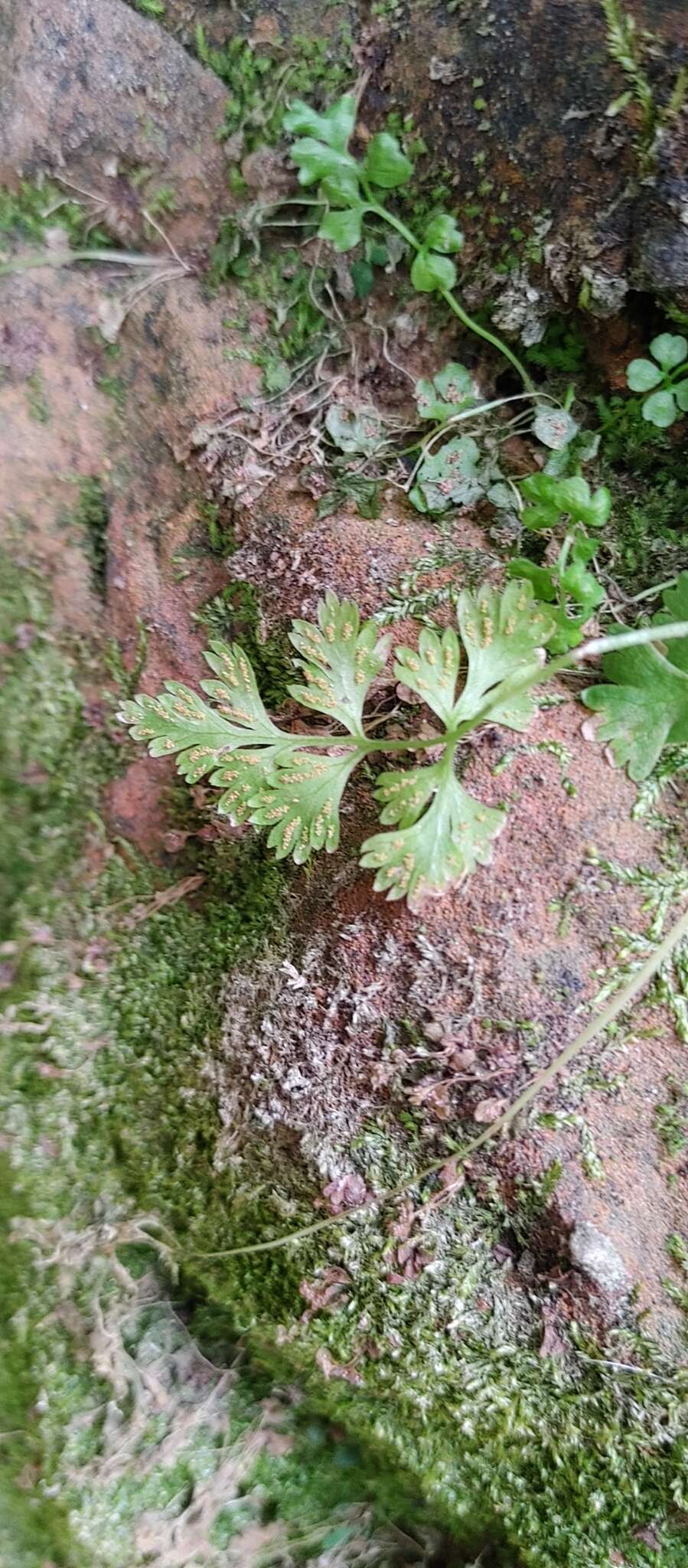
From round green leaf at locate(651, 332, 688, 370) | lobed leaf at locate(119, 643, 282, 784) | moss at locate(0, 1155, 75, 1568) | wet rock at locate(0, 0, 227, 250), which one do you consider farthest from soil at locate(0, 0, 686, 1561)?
moss at locate(0, 1155, 75, 1568)

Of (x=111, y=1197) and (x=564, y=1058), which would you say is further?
(x=111, y=1197)

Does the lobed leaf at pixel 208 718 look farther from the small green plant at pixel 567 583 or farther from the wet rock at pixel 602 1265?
the wet rock at pixel 602 1265

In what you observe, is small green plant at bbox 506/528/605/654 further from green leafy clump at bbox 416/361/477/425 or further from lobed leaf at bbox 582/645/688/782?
green leafy clump at bbox 416/361/477/425

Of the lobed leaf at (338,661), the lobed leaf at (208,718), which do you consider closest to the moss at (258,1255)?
the lobed leaf at (208,718)

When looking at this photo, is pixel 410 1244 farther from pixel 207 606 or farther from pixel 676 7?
pixel 676 7

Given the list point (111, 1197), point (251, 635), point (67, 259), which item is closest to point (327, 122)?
point (67, 259)

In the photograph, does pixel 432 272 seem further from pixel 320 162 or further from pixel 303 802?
pixel 303 802
